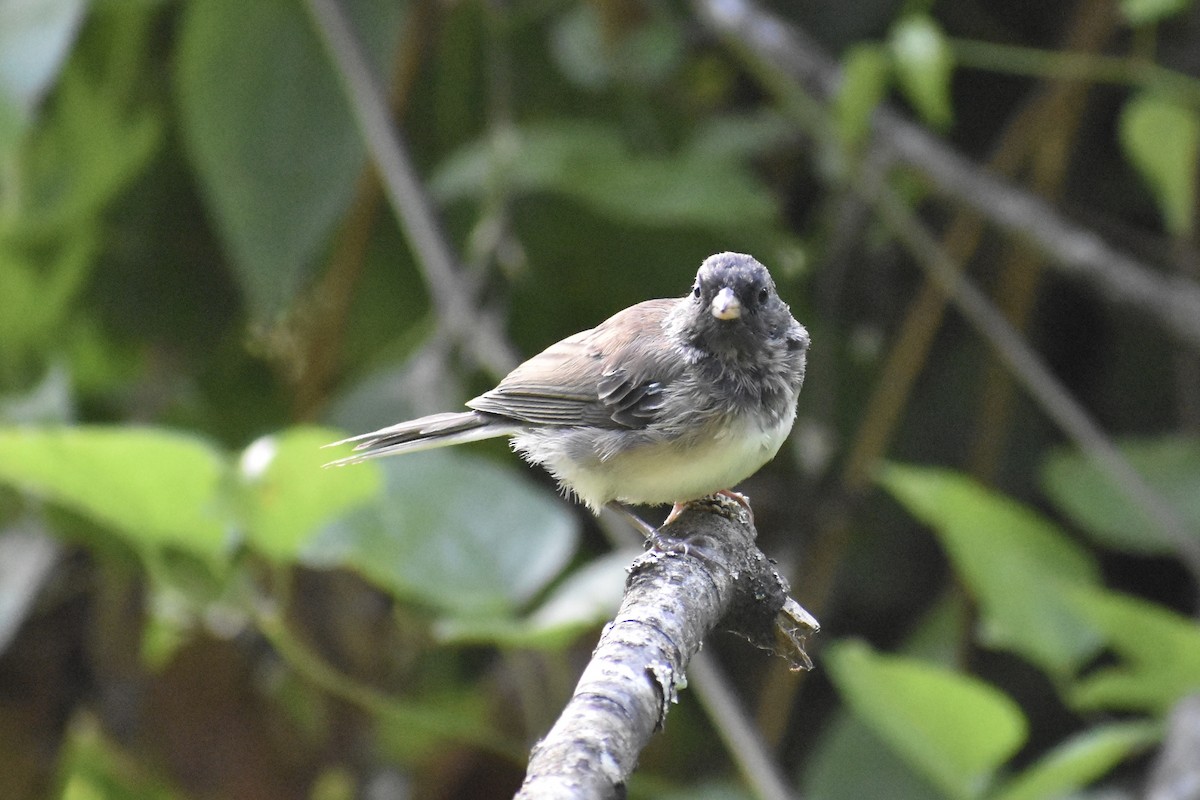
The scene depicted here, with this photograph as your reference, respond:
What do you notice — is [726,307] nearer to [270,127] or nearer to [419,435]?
[419,435]

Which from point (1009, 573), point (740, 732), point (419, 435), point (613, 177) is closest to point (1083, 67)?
point (613, 177)

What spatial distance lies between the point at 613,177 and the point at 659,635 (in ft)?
7.28

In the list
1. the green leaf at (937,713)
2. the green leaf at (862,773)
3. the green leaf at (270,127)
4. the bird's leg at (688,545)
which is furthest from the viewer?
the green leaf at (270,127)

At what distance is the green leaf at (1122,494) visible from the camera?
343cm

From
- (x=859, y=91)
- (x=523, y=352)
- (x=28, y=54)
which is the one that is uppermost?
(x=859, y=91)

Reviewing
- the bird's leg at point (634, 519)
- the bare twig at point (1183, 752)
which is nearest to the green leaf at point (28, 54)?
the bird's leg at point (634, 519)

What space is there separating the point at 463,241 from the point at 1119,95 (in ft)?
7.36

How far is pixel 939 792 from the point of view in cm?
341

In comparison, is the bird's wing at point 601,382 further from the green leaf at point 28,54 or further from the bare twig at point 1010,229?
the green leaf at point 28,54

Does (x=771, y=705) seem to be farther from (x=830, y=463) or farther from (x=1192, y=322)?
(x=1192, y=322)

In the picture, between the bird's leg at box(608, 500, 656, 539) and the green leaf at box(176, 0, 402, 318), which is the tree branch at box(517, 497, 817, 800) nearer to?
the bird's leg at box(608, 500, 656, 539)

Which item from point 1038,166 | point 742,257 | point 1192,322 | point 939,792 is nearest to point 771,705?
Answer: point 939,792

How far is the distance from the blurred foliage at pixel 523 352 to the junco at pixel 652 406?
1.18ft

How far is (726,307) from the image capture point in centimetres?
207
